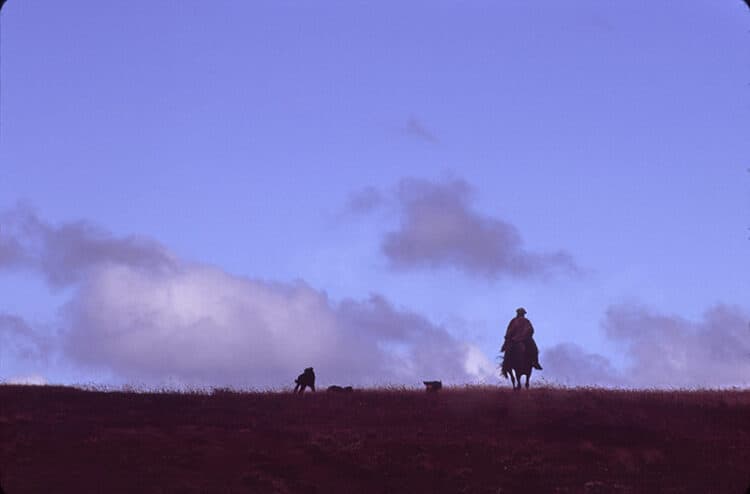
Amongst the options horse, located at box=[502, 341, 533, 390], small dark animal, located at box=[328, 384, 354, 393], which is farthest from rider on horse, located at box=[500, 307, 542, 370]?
small dark animal, located at box=[328, 384, 354, 393]

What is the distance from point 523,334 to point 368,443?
35.0 feet

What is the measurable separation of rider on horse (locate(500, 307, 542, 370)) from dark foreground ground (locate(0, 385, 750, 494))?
1.92 meters

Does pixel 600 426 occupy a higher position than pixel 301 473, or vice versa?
pixel 600 426

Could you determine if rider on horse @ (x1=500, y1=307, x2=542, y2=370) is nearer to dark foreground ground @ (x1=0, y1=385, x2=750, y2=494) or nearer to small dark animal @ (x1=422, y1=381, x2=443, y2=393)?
dark foreground ground @ (x1=0, y1=385, x2=750, y2=494)

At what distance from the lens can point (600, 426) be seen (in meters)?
30.5

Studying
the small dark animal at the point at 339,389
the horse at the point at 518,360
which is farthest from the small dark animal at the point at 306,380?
the horse at the point at 518,360

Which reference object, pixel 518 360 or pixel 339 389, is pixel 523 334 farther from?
pixel 339 389

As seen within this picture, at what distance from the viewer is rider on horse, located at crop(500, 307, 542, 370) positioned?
120 feet

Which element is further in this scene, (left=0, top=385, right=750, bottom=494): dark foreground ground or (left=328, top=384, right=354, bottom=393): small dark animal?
(left=328, top=384, right=354, bottom=393): small dark animal

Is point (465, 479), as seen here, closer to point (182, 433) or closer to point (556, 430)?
point (556, 430)

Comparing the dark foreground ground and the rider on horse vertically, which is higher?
the rider on horse

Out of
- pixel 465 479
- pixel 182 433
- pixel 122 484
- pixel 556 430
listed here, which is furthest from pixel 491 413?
pixel 122 484

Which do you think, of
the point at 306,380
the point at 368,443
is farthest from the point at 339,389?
the point at 368,443

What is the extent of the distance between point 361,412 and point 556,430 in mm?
5970
